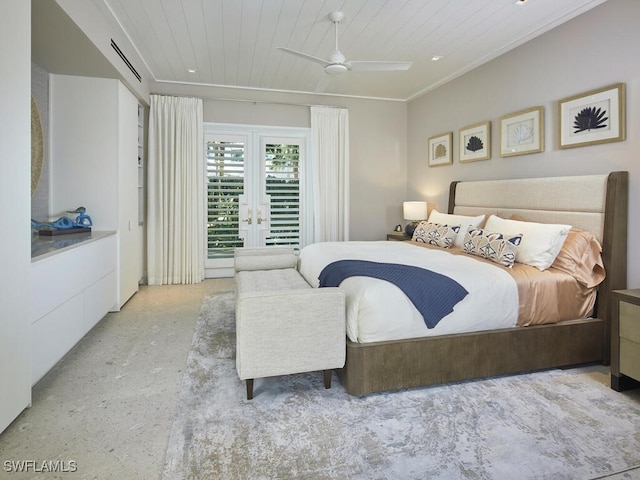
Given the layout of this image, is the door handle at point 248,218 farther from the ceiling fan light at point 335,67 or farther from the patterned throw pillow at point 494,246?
the patterned throw pillow at point 494,246

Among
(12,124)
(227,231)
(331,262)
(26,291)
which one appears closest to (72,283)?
(26,291)

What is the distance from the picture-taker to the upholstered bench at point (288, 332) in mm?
2143

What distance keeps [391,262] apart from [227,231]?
10.9 feet

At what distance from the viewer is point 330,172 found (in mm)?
5844

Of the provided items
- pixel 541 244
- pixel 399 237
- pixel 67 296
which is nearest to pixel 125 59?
pixel 67 296

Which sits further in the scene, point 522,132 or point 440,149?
point 440,149

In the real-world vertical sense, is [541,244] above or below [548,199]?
below

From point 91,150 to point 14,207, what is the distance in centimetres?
221

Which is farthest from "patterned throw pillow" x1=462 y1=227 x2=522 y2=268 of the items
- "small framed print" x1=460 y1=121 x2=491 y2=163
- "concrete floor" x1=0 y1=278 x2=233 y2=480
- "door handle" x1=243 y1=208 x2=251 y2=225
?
"door handle" x1=243 y1=208 x2=251 y2=225

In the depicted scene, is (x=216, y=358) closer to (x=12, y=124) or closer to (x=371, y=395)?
(x=371, y=395)

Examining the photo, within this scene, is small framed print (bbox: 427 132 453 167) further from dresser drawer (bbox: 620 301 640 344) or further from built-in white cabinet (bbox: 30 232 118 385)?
built-in white cabinet (bbox: 30 232 118 385)

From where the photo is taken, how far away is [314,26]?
11.9ft

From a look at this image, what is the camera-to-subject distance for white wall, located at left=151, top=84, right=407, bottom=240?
5789 mm

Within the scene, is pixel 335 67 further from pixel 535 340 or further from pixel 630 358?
pixel 630 358
